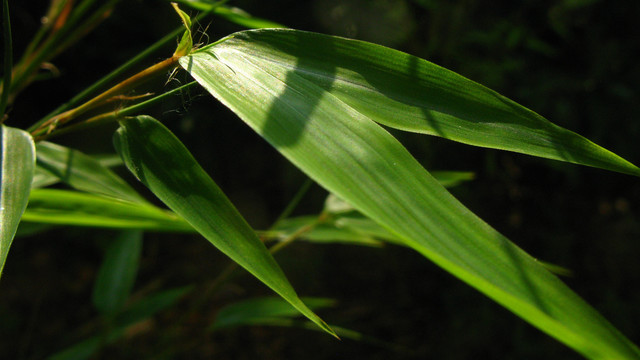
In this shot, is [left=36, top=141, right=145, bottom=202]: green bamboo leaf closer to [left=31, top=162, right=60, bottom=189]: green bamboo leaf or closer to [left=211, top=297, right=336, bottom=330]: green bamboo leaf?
[left=31, top=162, right=60, bottom=189]: green bamboo leaf

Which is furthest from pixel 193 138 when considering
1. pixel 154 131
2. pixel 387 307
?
pixel 154 131

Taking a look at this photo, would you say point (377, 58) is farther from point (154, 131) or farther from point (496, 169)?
point (496, 169)

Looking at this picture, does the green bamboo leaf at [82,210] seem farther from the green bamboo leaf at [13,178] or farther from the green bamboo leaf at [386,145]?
the green bamboo leaf at [386,145]

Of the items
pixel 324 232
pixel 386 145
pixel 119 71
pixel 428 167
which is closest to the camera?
pixel 386 145

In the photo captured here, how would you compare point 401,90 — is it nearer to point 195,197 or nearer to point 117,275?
point 195,197

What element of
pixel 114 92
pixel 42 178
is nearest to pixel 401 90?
pixel 114 92

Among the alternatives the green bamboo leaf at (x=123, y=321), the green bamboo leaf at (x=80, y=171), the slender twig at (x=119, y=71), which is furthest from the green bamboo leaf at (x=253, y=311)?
the slender twig at (x=119, y=71)

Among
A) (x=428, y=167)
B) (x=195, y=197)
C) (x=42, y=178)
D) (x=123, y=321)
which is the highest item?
(x=195, y=197)

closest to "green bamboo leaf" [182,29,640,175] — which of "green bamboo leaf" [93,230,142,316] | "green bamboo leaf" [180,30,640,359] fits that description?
"green bamboo leaf" [180,30,640,359]
